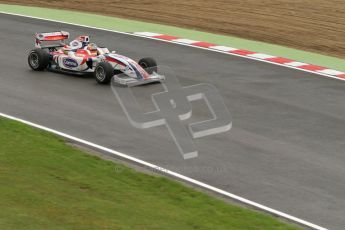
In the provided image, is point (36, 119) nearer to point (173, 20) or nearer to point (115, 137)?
point (115, 137)

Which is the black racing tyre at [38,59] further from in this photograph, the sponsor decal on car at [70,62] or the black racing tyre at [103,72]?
the black racing tyre at [103,72]

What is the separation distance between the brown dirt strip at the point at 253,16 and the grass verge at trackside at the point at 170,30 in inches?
21.9

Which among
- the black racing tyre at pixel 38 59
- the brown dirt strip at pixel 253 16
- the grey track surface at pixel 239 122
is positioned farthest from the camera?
the brown dirt strip at pixel 253 16

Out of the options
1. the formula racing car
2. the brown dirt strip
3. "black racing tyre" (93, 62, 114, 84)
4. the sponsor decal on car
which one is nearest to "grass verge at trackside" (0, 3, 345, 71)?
the brown dirt strip

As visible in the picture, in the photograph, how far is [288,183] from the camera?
14.7 meters

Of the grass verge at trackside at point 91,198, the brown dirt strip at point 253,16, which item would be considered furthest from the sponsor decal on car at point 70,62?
the brown dirt strip at point 253,16

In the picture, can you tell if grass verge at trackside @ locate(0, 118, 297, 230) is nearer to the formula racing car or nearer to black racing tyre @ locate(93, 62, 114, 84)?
black racing tyre @ locate(93, 62, 114, 84)

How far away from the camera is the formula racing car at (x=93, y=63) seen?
20219mm

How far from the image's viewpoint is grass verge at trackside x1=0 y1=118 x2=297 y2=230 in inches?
461

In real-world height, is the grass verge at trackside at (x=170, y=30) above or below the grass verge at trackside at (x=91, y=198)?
below

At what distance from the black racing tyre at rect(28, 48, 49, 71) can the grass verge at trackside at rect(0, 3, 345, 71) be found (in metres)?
5.76

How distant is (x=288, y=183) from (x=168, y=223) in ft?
11.3

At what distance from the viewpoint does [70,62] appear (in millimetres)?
21109

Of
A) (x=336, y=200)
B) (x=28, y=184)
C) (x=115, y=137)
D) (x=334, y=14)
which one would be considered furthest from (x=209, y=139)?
(x=334, y=14)
